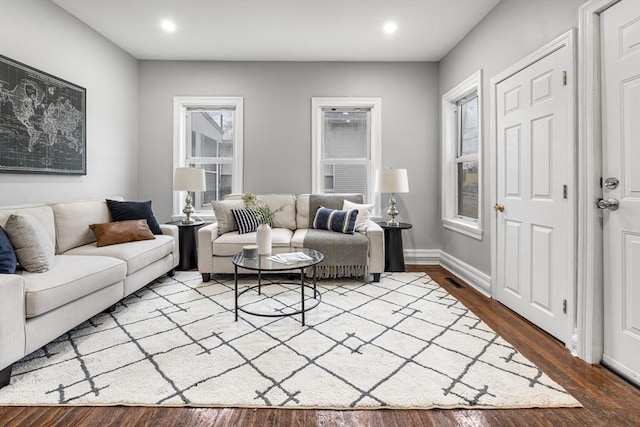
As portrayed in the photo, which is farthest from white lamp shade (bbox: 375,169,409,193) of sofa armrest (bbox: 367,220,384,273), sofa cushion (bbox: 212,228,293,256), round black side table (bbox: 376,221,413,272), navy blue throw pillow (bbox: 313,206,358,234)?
sofa cushion (bbox: 212,228,293,256)

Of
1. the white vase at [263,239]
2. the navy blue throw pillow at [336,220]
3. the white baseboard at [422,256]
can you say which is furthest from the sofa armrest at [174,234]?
the white baseboard at [422,256]

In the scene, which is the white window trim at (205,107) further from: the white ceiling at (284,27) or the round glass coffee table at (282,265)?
the round glass coffee table at (282,265)

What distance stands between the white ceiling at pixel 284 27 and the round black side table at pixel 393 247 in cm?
214

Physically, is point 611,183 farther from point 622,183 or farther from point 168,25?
point 168,25

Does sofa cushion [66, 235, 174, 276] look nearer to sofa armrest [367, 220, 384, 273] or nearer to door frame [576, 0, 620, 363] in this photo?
sofa armrest [367, 220, 384, 273]

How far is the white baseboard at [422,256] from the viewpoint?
450 centimetres

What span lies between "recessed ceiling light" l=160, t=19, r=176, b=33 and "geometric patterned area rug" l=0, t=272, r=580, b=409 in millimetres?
2749

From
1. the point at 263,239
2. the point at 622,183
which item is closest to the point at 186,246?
the point at 263,239

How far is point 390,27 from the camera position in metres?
3.50

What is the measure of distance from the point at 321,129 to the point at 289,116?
46 centimetres

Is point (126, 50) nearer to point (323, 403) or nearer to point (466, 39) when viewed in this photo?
point (466, 39)

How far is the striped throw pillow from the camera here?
373 centimetres

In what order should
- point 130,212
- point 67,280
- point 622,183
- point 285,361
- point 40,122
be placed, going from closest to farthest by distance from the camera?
point 622,183 → point 285,361 → point 67,280 → point 40,122 → point 130,212

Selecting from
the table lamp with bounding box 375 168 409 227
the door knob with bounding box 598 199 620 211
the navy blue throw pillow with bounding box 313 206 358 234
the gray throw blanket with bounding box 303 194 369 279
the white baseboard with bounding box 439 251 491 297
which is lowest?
the white baseboard with bounding box 439 251 491 297
